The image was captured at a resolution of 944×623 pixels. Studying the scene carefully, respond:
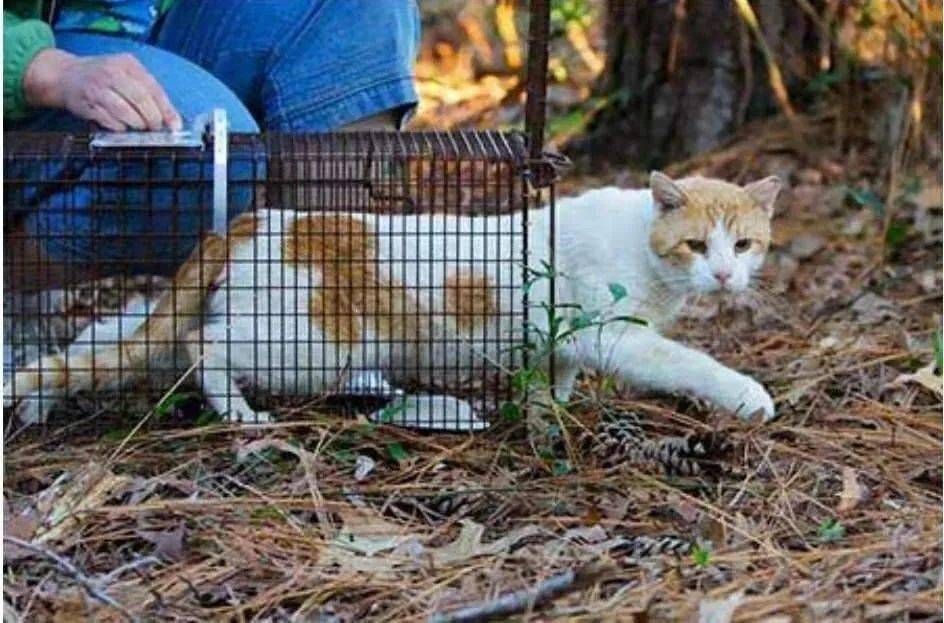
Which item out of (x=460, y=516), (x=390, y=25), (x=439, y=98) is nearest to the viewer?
(x=460, y=516)

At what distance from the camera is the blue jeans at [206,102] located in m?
2.73

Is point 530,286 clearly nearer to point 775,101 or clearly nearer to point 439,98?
point 775,101

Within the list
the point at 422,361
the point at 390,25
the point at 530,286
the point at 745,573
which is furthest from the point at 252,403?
the point at 745,573

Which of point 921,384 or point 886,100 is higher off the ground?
point 886,100

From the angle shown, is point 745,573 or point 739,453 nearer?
point 745,573

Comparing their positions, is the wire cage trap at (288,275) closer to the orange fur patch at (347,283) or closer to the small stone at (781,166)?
the orange fur patch at (347,283)

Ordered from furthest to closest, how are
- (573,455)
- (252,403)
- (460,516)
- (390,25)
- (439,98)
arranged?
(439,98) → (390,25) → (252,403) → (573,455) → (460,516)

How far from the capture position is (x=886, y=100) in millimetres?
4562

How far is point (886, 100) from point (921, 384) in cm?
178

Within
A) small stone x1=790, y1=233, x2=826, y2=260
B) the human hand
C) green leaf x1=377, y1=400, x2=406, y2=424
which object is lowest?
green leaf x1=377, y1=400, x2=406, y2=424

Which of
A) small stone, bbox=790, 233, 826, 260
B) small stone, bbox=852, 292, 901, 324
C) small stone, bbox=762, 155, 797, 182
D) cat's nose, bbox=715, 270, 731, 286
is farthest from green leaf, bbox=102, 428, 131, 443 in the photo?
small stone, bbox=762, 155, 797, 182

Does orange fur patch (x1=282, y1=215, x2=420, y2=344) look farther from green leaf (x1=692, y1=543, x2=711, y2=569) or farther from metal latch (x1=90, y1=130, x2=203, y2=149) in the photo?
green leaf (x1=692, y1=543, x2=711, y2=569)

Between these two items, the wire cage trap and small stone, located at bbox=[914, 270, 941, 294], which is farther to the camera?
small stone, located at bbox=[914, 270, 941, 294]

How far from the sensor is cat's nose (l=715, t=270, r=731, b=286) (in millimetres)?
2986
